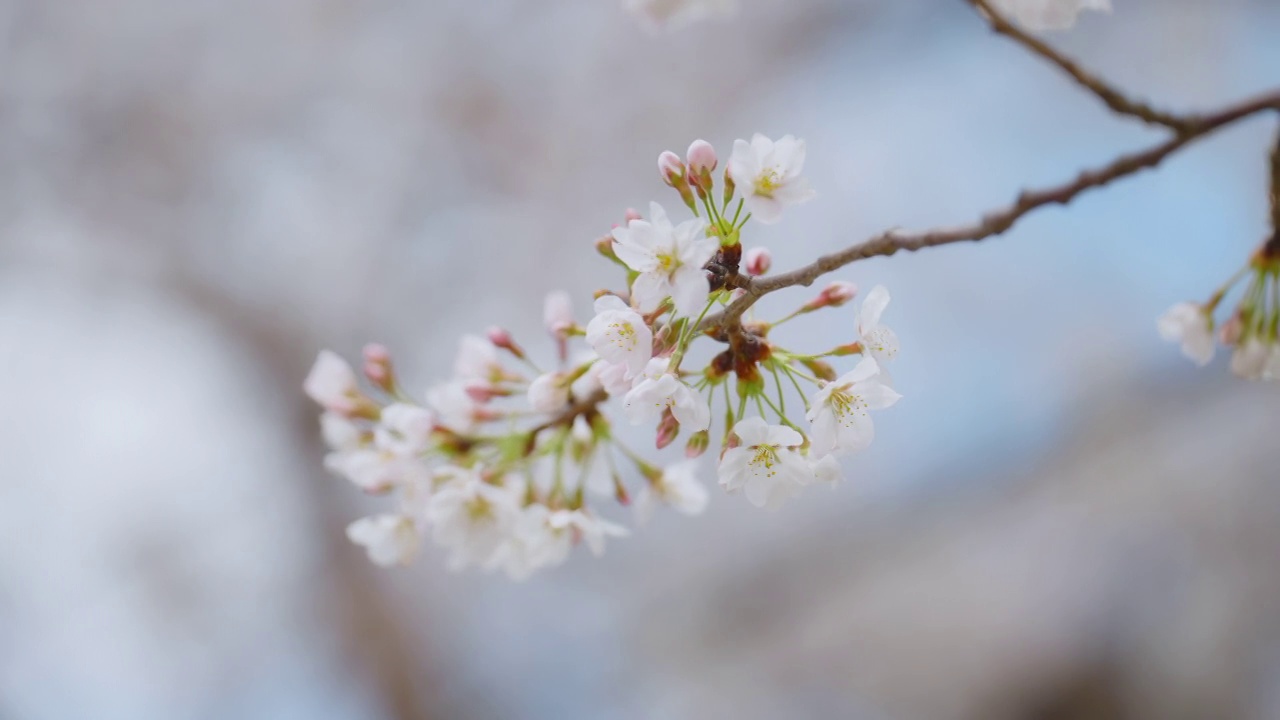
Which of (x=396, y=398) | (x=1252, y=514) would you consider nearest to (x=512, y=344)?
(x=396, y=398)

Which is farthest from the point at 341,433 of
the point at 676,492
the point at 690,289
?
the point at 690,289

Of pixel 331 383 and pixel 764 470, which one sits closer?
pixel 764 470

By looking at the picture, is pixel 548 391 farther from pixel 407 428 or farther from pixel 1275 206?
pixel 1275 206

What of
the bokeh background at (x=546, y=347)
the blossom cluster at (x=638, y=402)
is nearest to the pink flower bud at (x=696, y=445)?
the blossom cluster at (x=638, y=402)

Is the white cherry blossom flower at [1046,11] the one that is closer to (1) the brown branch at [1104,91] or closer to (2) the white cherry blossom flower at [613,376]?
(1) the brown branch at [1104,91]

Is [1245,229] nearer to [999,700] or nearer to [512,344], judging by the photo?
[999,700]

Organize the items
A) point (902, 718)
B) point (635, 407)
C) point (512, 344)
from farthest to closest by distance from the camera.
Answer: point (902, 718) → point (512, 344) → point (635, 407)

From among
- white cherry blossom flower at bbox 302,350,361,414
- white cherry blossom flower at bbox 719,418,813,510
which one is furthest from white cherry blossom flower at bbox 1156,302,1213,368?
A: white cherry blossom flower at bbox 302,350,361,414
